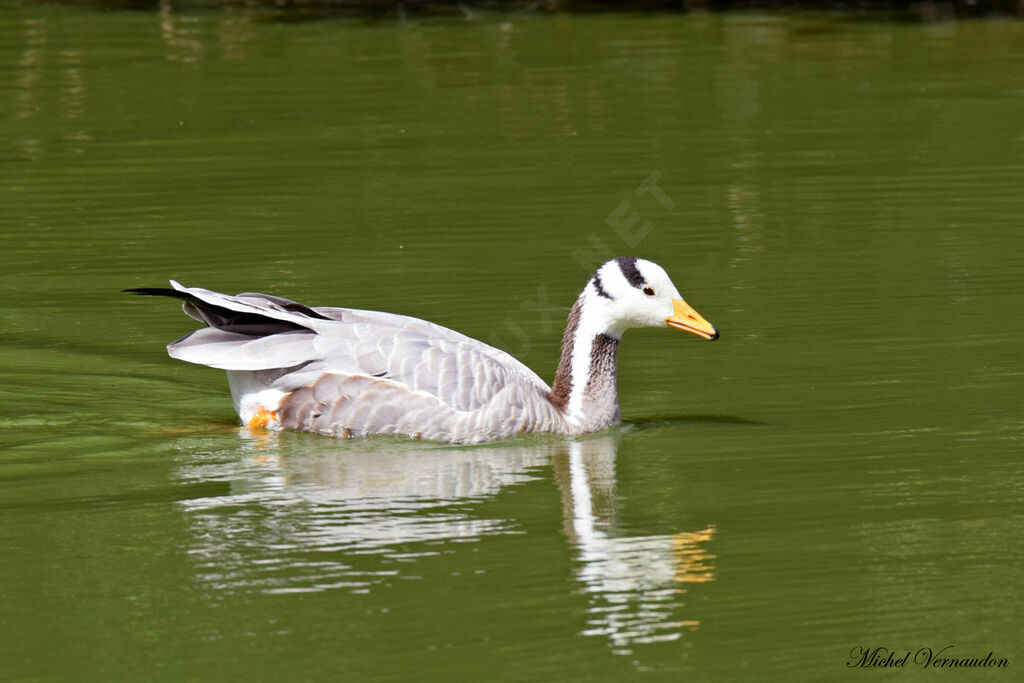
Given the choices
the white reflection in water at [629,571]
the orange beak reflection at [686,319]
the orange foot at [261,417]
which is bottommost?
the orange foot at [261,417]

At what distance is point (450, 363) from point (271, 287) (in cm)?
381

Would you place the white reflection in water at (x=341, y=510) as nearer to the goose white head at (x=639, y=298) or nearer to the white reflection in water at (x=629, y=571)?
the white reflection in water at (x=629, y=571)

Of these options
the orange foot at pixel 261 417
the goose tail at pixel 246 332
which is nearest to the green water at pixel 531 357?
the orange foot at pixel 261 417

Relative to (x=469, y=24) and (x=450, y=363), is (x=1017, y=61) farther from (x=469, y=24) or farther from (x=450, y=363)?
(x=450, y=363)

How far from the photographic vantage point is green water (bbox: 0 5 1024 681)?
7.32 m

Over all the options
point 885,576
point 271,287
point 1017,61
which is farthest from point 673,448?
point 1017,61

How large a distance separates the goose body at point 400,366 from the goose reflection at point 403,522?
0.58 ft

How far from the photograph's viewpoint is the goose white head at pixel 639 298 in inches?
420

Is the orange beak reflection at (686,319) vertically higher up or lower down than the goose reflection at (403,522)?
higher up

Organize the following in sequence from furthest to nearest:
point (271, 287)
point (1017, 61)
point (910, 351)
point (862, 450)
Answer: point (1017, 61), point (271, 287), point (910, 351), point (862, 450)

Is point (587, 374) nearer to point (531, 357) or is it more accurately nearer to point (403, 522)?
point (531, 357)

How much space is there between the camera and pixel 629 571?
790 centimetres

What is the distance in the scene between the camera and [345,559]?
26.3 ft

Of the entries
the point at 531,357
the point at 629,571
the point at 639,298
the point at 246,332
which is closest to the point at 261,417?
the point at 246,332
